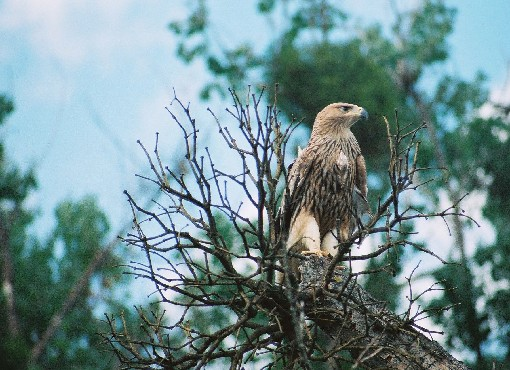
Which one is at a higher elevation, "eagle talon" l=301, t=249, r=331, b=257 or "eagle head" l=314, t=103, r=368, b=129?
"eagle head" l=314, t=103, r=368, b=129

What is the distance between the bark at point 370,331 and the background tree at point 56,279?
12.1 metres

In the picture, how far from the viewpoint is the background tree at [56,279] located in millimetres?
17516

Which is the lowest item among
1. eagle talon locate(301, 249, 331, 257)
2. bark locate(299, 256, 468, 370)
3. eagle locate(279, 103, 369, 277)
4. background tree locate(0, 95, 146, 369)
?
bark locate(299, 256, 468, 370)

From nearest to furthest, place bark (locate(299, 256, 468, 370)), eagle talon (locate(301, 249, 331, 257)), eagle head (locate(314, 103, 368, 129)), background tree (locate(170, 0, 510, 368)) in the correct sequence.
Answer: bark (locate(299, 256, 468, 370)) → eagle talon (locate(301, 249, 331, 257)) → eagle head (locate(314, 103, 368, 129)) → background tree (locate(170, 0, 510, 368))

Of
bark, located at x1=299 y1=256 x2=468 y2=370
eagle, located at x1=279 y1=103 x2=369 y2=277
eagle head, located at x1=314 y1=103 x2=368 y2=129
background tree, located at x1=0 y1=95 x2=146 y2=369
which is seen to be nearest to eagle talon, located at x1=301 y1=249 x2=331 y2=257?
eagle, located at x1=279 y1=103 x2=369 y2=277

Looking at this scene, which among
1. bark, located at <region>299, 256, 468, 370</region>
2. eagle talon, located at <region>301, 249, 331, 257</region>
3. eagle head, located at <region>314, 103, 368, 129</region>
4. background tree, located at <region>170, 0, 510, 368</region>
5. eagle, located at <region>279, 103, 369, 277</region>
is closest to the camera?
bark, located at <region>299, 256, 468, 370</region>

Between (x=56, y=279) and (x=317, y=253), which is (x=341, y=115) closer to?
(x=317, y=253)

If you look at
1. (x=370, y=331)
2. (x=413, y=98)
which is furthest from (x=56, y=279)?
(x=370, y=331)

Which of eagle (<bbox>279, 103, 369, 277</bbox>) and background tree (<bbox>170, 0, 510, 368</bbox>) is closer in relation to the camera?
eagle (<bbox>279, 103, 369, 277</bbox>)

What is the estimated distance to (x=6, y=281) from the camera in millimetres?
17875

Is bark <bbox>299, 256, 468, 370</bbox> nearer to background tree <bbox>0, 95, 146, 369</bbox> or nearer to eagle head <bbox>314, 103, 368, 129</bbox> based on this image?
eagle head <bbox>314, 103, 368, 129</bbox>

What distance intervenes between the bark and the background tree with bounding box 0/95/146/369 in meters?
12.1

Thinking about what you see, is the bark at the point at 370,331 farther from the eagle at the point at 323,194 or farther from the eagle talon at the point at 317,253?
the eagle at the point at 323,194

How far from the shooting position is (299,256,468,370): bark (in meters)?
4.66
